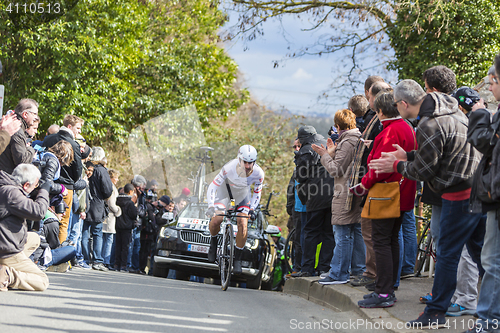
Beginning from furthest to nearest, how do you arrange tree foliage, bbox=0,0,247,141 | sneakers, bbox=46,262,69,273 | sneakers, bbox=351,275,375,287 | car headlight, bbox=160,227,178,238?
tree foliage, bbox=0,0,247,141 < car headlight, bbox=160,227,178,238 < sneakers, bbox=46,262,69,273 < sneakers, bbox=351,275,375,287

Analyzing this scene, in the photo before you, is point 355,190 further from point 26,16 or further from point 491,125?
point 26,16

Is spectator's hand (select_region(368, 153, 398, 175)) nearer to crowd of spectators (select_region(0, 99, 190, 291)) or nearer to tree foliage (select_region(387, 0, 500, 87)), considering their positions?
crowd of spectators (select_region(0, 99, 190, 291))

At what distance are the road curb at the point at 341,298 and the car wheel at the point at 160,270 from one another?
10.2ft

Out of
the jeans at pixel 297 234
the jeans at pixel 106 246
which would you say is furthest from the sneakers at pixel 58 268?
the jeans at pixel 297 234

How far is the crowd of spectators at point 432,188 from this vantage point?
4113mm

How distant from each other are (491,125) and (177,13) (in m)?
24.6

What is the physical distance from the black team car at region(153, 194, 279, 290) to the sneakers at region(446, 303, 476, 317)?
5.15 meters

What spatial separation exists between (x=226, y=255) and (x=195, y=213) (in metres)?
2.88

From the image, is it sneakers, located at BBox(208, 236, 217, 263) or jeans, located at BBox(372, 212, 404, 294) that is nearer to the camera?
jeans, located at BBox(372, 212, 404, 294)

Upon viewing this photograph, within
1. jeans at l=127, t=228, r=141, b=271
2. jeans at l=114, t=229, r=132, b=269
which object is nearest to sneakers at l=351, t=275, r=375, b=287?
jeans at l=114, t=229, r=132, b=269

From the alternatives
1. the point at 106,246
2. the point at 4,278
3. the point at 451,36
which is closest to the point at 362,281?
the point at 4,278

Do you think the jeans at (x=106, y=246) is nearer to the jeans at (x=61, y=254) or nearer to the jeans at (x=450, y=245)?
the jeans at (x=61, y=254)

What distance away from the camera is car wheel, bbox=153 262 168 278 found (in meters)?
10.7

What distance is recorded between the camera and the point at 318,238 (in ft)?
26.3
